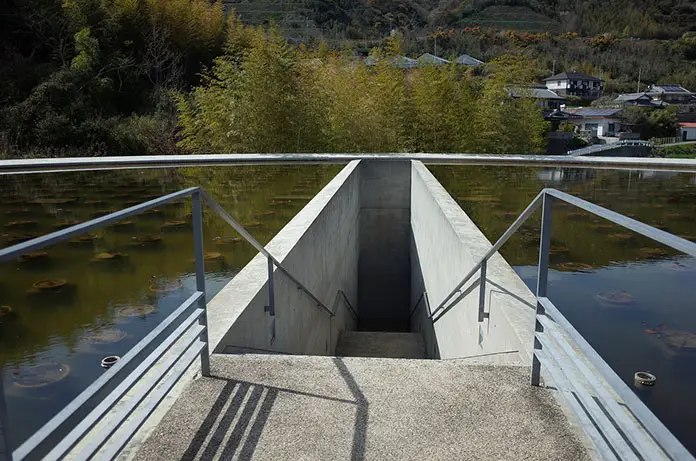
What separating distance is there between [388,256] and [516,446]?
758 cm

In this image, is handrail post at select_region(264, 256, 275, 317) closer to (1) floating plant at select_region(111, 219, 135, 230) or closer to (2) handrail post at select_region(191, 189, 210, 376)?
(2) handrail post at select_region(191, 189, 210, 376)

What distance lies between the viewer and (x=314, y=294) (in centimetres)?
491

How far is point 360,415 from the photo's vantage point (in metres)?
1.93

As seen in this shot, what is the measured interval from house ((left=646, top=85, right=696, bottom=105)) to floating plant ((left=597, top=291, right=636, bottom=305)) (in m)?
74.1

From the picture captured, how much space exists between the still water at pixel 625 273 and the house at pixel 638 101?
200ft

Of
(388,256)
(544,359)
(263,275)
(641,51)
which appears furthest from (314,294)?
(641,51)

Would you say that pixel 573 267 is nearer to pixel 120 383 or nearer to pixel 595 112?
pixel 120 383

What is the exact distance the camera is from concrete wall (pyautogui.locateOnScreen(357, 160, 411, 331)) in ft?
28.1

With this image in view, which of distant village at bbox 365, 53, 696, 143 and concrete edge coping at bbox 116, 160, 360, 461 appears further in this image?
distant village at bbox 365, 53, 696, 143

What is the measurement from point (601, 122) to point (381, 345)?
51988mm

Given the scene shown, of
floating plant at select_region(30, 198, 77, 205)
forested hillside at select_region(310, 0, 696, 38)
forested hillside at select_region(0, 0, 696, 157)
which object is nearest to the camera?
floating plant at select_region(30, 198, 77, 205)

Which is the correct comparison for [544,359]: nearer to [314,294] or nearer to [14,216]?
[314,294]

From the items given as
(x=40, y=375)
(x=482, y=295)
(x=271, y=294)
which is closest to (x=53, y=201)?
(x=271, y=294)

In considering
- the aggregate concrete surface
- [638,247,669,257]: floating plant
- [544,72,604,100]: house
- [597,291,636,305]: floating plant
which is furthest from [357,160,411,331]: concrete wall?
[544,72,604,100]: house
